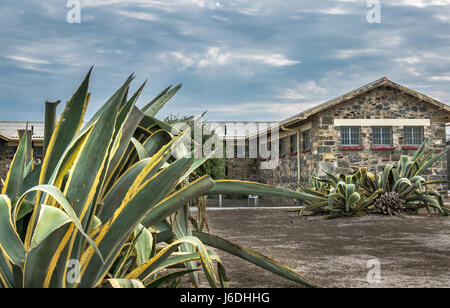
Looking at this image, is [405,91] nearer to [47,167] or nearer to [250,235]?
[250,235]

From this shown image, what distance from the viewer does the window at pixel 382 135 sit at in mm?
13773

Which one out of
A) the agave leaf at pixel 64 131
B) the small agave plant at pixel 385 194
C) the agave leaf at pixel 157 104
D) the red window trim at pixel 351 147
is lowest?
the small agave plant at pixel 385 194

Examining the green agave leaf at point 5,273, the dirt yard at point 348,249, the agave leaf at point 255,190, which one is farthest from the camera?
the dirt yard at point 348,249

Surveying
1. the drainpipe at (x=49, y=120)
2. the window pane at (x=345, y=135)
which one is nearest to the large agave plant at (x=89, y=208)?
the drainpipe at (x=49, y=120)

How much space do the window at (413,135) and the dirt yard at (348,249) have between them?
6.48 metres

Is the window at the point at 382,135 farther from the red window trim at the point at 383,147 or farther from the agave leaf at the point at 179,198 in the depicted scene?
the agave leaf at the point at 179,198

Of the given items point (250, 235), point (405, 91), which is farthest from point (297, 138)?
Answer: point (250, 235)

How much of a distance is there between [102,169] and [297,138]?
14144 millimetres

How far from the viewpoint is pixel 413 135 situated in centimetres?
1416

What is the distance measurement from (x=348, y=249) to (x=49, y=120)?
387 centimetres

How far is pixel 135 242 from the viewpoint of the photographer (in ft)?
5.93

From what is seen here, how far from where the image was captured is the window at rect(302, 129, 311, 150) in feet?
47.3

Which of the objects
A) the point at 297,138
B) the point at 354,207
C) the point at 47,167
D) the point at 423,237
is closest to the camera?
the point at 47,167

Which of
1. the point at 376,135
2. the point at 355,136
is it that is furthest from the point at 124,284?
the point at 376,135
